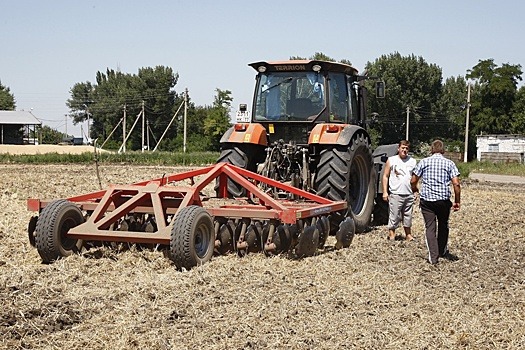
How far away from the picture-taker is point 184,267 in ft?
22.9

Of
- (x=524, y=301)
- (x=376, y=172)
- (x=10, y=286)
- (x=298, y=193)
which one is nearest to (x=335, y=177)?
(x=298, y=193)

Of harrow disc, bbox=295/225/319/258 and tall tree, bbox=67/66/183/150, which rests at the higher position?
tall tree, bbox=67/66/183/150

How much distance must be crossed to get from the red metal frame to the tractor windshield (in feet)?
5.27

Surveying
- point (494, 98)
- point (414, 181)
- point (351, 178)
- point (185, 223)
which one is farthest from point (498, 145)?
point (185, 223)

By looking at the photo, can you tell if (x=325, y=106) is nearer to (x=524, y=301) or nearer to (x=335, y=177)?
(x=335, y=177)

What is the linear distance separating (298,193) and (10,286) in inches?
142

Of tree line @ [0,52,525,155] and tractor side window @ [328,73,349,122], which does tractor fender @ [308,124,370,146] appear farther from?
tree line @ [0,52,525,155]

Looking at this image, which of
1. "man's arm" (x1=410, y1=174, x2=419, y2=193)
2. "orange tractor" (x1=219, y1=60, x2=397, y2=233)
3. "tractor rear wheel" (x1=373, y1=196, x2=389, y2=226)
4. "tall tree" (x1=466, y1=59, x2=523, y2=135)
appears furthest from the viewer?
"tall tree" (x1=466, y1=59, x2=523, y2=135)

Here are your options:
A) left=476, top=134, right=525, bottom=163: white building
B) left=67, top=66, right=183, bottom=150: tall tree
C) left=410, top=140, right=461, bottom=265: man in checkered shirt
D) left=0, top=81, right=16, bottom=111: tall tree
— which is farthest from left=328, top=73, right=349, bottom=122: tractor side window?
left=0, top=81, right=16, bottom=111: tall tree

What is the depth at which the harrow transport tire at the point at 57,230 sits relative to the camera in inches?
290

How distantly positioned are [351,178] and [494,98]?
50.3 m

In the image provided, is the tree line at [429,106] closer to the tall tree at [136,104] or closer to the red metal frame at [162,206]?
the tall tree at [136,104]

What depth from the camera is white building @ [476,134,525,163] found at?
48706mm

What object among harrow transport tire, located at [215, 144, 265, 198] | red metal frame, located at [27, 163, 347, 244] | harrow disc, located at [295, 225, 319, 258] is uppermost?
harrow transport tire, located at [215, 144, 265, 198]
